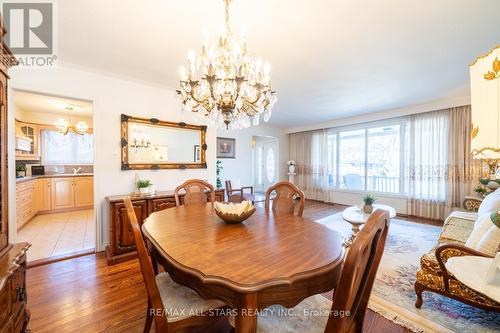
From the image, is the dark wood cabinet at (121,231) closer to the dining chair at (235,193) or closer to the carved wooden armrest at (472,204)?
the dining chair at (235,193)

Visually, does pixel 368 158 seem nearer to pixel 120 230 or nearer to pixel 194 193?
pixel 194 193

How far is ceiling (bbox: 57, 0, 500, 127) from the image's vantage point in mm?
1620

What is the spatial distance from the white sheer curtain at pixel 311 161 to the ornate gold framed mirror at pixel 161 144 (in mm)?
3873

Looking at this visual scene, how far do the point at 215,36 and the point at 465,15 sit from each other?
2.18m

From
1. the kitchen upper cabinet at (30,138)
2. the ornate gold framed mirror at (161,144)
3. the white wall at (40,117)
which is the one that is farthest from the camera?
the white wall at (40,117)

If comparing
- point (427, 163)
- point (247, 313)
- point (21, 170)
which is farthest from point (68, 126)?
→ point (427, 163)

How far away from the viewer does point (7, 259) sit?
3.75ft

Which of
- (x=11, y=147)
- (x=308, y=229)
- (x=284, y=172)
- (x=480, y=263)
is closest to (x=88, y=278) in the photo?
(x=11, y=147)

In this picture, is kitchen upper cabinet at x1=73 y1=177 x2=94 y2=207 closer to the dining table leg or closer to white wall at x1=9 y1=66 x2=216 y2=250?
white wall at x1=9 y1=66 x2=216 y2=250

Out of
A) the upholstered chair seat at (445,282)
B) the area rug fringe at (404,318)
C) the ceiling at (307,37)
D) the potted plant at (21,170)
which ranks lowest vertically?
the area rug fringe at (404,318)

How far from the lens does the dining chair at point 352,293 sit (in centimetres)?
71

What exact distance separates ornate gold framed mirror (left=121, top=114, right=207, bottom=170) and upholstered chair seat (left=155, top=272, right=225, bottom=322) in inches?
90.5

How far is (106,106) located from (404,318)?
3.99 meters

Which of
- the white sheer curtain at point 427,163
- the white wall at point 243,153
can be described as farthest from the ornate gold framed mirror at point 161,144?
the white sheer curtain at point 427,163
